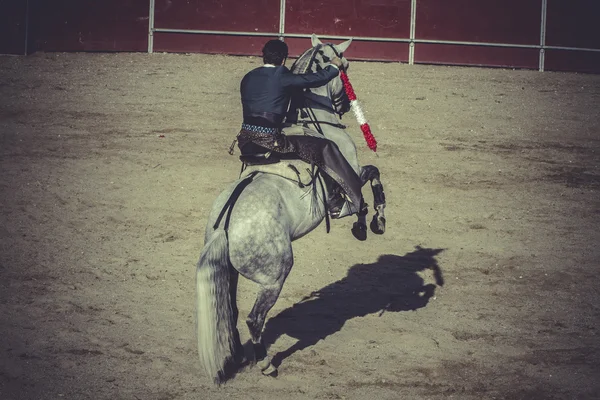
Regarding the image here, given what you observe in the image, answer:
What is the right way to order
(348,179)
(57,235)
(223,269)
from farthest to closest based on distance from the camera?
(57,235) → (348,179) → (223,269)

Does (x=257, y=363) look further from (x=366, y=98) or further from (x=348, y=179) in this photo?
(x=366, y=98)

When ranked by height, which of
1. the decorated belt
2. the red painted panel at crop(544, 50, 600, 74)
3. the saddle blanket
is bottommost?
the saddle blanket

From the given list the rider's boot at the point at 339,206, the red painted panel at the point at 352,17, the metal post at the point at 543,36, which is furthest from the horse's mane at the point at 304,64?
the metal post at the point at 543,36

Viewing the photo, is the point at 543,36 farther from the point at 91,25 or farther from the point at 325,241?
the point at 91,25

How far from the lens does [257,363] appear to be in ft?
21.0

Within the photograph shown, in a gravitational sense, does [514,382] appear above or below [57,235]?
below

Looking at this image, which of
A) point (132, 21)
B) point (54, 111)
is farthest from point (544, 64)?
point (54, 111)

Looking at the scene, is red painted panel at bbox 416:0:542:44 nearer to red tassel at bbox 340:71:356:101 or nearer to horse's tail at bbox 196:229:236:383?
red tassel at bbox 340:71:356:101

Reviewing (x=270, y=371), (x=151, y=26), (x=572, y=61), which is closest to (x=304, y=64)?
(x=270, y=371)

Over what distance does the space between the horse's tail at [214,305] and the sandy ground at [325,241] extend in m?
0.33

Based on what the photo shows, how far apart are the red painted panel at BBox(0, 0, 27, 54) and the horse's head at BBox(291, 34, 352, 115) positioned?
1105cm

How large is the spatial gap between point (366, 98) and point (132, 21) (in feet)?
18.5

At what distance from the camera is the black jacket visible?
6.39 metres

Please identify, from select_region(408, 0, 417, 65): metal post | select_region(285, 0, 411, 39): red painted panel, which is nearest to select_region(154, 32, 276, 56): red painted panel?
select_region(285, 0, 411, 39): red painted panel
